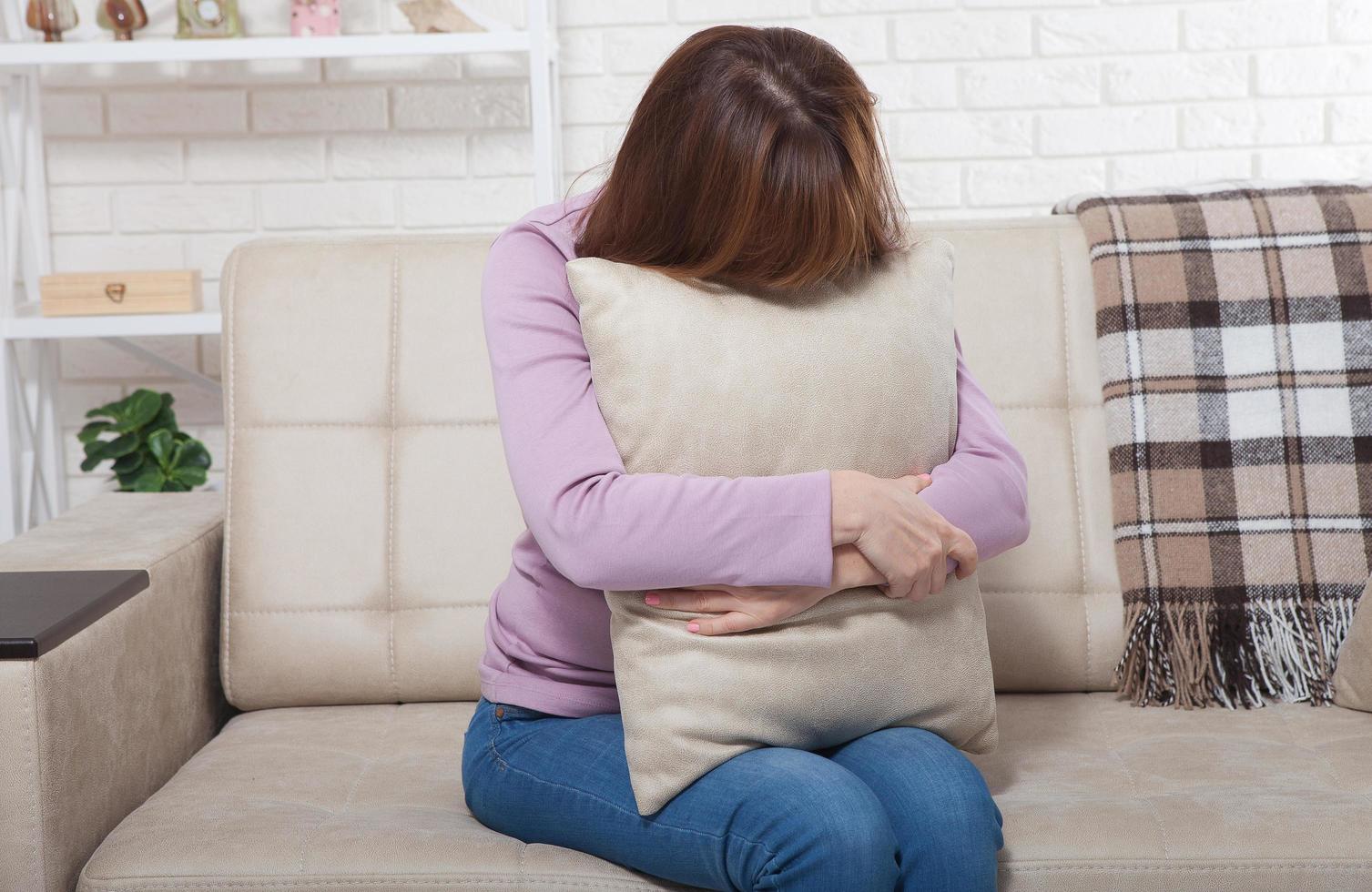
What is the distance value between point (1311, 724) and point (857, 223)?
31.6 inches

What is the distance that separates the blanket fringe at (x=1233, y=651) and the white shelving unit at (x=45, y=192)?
116cm

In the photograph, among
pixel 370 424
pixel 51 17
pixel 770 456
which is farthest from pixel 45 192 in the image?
pixel 770 456

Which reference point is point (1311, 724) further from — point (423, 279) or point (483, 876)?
point (423, 279)

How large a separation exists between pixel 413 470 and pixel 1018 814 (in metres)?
0.81

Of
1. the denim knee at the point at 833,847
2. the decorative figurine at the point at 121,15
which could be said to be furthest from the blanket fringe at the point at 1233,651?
the decorative figurine at the point at 121,15

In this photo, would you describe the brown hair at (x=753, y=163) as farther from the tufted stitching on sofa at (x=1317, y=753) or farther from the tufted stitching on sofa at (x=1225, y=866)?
the tufted stitching on sofa at (x=1317, y=753)

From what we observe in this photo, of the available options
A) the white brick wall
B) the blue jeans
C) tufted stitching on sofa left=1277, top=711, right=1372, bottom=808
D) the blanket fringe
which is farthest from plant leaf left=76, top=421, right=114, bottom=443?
tufted stitching on sofa left=1277, top=711, right=1372, bottom=808

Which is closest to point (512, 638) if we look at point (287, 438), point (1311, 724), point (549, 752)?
point (549, 752)

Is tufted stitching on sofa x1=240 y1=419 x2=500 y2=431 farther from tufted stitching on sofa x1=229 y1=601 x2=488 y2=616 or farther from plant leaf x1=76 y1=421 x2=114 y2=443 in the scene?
plant leaf x1=76 y1=421 x2=114 y2=443

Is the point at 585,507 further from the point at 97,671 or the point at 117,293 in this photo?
the point at 117,293

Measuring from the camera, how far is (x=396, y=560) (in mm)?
1587

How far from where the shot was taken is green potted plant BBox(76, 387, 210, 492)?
2.21 metres

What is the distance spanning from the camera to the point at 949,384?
48.6 inches

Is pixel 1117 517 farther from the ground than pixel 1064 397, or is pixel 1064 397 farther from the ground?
pixel 1064 397
